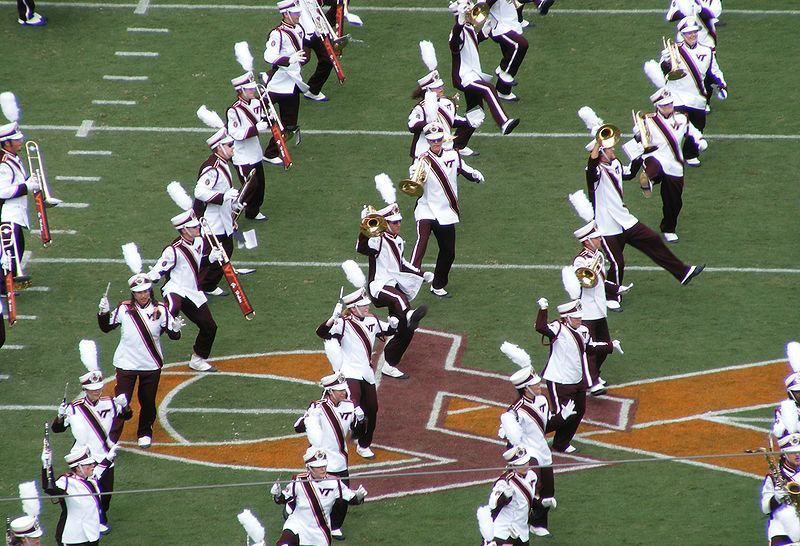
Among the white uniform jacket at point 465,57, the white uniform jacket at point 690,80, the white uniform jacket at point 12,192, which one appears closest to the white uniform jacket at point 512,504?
the white uniform jacket at point 12,192

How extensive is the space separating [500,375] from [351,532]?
2.64 meters

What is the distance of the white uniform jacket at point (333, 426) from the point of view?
1361 cm

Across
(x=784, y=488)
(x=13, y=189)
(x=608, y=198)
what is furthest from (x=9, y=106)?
(x=784, y=488)

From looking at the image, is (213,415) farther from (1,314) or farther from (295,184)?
(295,184)

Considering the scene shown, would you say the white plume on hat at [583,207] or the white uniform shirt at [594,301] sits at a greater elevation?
the white plume on hat at [583,207]

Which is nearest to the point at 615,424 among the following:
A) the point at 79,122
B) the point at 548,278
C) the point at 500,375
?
the point at 500,375

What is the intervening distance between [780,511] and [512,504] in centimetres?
193

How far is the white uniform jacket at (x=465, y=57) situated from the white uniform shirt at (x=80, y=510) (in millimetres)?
7855

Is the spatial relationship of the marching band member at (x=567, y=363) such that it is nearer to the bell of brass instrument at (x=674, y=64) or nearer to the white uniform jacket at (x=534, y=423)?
the white uniform jacket at (x=534, y=423)

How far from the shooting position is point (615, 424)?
→ 15188 mm

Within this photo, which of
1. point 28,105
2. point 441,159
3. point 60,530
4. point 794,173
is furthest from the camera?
point 28,105

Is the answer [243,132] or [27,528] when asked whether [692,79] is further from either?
[27,528]

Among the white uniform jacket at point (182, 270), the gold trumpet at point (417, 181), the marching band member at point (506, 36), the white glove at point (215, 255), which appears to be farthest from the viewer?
the marching band member at point (506, 36)

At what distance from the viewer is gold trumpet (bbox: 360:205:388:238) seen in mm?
15742
